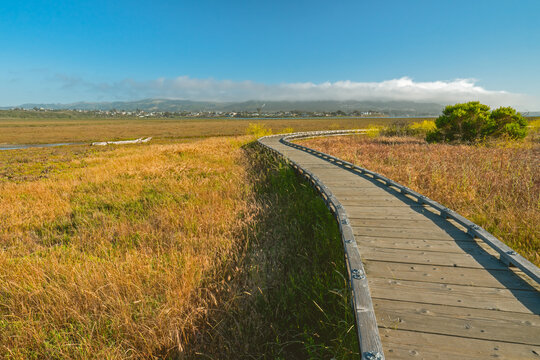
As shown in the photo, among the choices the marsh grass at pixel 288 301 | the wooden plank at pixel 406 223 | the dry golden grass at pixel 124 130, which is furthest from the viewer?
the dry golden grass at pixel 124 130

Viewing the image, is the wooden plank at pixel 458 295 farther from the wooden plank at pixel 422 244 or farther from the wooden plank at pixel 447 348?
the wooden plank at pixel 422 244

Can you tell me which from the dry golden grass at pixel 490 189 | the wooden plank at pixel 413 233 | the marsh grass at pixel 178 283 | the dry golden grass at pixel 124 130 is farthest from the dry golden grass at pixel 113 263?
the dry golden grass at pixel 124 130

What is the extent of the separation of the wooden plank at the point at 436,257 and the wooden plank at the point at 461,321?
2.73ft

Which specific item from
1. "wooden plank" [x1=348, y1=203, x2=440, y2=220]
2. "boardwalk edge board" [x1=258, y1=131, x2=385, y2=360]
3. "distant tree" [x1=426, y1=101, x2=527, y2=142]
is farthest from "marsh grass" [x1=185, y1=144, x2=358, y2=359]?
"distant tree" [x1=426, y1=101, x2=527, y2=142]

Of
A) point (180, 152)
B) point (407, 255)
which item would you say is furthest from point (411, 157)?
point (180, 152)

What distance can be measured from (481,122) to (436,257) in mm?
17174

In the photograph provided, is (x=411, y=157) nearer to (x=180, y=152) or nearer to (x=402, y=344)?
(x=402, y=344)

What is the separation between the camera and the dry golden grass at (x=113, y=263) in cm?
296

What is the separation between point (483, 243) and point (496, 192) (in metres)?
3.88

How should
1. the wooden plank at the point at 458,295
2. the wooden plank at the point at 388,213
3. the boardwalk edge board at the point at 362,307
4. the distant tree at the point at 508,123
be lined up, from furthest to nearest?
1. the distant tree at the point at 508,123
2. the wooden plank at the point at 388,213
3. the wooden plank at the point at 458,295
4. the boardwalk edge board at the point at 362,307

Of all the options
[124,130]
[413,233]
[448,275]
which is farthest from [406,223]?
[124,130]

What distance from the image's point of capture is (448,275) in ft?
9.41

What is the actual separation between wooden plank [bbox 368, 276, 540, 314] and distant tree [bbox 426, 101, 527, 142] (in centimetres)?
1681

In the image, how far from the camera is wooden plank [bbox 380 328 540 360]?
188 centimetres
